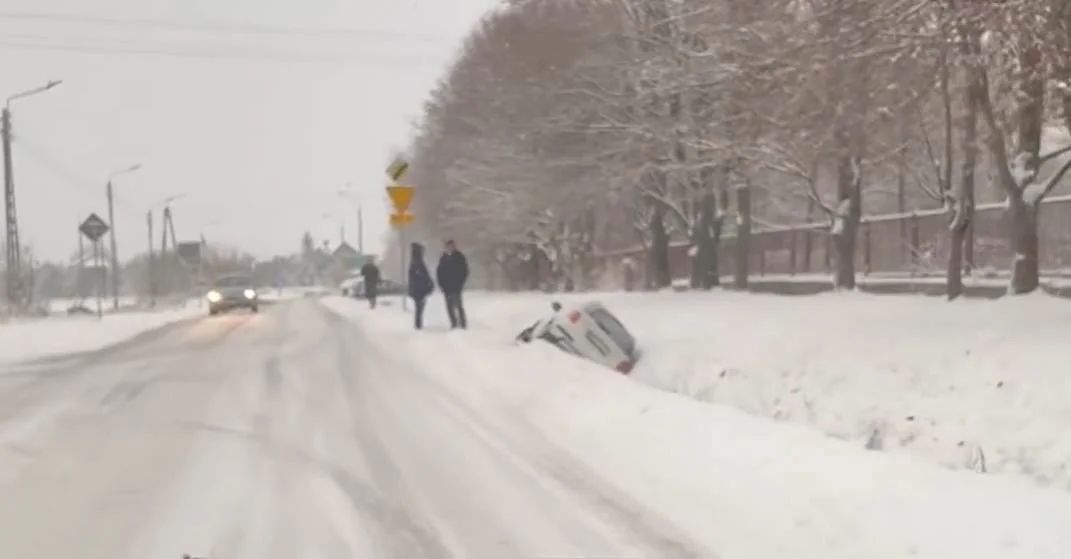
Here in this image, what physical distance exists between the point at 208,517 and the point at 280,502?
58 cm

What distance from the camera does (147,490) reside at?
895 centimetres

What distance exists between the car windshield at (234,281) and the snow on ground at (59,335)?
9122 millimetres

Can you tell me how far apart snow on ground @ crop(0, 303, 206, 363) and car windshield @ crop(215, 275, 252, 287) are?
912 cm

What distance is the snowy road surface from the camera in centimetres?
722

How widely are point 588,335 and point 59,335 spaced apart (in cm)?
1880

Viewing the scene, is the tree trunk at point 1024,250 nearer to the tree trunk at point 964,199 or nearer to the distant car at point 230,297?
the tree trunk at point 964,199

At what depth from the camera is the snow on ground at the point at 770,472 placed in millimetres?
6707

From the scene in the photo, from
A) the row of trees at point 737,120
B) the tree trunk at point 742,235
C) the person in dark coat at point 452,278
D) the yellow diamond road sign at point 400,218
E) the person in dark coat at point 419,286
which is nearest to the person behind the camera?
the row of trees at point 737,120

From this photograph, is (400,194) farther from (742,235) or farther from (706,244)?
(706,244)

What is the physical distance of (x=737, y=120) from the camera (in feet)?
79.4

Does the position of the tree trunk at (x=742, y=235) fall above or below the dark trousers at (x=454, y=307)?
above

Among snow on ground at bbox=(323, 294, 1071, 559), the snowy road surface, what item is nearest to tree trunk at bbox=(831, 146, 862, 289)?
snow on ground at bbox=(323, 294, 1071, 559)

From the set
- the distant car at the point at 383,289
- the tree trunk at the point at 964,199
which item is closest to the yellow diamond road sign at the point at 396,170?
the tree trunk at the point at 964,199

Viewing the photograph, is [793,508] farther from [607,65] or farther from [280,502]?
[607,65]
